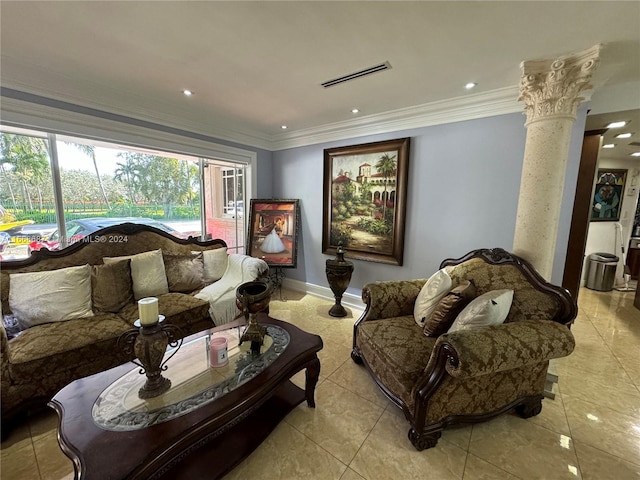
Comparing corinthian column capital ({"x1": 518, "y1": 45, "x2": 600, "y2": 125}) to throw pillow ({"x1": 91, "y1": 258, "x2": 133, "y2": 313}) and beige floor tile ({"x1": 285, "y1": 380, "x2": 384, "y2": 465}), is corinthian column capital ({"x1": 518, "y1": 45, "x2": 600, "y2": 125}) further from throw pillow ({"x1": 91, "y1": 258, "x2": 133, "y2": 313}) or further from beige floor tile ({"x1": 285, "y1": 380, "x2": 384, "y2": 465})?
throw pillow ({"x1": 91, "y1": 258, "x2": 133, "y2": 313})

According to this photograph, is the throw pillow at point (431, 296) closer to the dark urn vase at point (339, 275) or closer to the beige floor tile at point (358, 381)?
the beige floor tile at point (358, 381)

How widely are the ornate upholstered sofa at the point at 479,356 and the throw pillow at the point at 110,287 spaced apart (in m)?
2.12

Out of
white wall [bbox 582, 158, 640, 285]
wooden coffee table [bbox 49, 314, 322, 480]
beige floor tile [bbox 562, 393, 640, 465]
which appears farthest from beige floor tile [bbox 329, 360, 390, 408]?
white wall [bbox 582, 158, 640, 285]

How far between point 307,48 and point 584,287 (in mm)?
5566

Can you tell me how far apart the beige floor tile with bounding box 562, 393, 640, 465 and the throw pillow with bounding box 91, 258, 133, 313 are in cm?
346

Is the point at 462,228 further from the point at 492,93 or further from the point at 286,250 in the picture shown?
the point at 286,250

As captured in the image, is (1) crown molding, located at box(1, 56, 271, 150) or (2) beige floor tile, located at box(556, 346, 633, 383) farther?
(2) beige floor tile, located at box(556, 346, 633, 383)

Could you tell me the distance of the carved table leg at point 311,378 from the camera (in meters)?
1.74

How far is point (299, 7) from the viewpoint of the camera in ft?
4.59

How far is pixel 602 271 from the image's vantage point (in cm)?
411

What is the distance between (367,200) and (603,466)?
2723mm

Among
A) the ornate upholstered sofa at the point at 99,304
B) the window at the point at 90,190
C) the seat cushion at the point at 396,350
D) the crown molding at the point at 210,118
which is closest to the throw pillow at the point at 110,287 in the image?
the ornate upholstered sofa at the point at 99,304

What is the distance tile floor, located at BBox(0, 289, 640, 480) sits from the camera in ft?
4.55

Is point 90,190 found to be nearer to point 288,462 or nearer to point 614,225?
point 288,462
